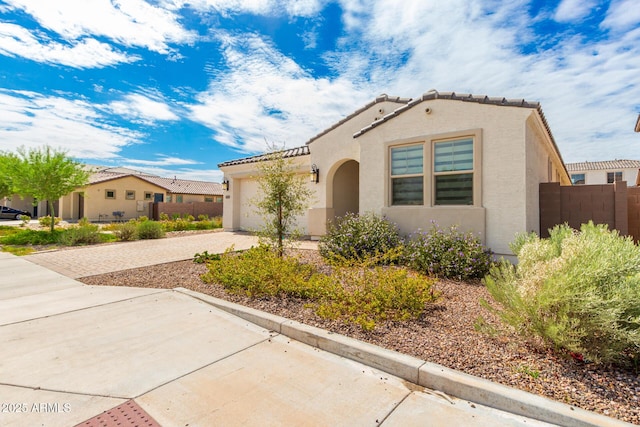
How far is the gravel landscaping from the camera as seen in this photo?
243cm

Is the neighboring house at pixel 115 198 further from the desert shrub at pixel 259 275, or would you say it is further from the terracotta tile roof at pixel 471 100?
the terracotta tile roof at pixel 471 100

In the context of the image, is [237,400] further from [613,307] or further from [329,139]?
[329,139]

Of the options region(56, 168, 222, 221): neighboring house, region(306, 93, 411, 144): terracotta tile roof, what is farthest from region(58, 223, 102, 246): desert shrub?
region(56, 168, 222, 221): neighboring house

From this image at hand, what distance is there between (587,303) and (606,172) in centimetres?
4780

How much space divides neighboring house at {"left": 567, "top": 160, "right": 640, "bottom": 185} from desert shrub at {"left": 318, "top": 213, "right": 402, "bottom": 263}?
4011 cm

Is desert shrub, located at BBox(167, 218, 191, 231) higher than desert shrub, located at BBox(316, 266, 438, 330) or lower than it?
higher

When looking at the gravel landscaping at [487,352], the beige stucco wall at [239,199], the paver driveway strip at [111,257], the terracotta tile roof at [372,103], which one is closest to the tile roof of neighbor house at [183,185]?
the beige stucco wall at [239,199]

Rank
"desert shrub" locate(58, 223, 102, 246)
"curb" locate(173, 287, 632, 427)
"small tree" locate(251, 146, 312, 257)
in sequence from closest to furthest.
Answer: "curb" locate(173, 287, 632, 427)
"small tree" locate(251, 146, 312, 257)
"desert shrub" locate(58, 223, 102, 246)

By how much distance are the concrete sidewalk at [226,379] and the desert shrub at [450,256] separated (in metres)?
3.58

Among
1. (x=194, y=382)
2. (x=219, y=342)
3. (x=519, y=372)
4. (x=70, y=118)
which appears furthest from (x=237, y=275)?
(x=70, y=118)

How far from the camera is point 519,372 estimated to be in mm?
2770

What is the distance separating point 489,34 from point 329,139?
20.1ft

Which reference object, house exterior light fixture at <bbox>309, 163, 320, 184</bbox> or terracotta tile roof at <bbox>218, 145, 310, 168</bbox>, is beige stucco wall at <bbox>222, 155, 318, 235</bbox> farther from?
house exterior light fixture at <bbox>309, 163, 320, 184</bbox>

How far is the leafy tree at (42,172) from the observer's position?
43.2 feet
